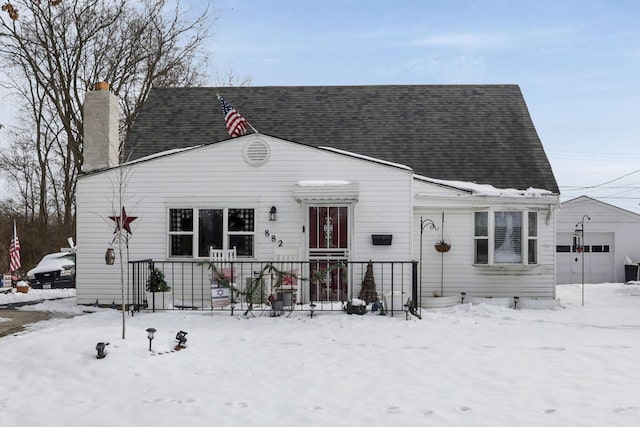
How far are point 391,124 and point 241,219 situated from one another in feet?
21.0

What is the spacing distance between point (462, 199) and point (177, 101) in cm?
946

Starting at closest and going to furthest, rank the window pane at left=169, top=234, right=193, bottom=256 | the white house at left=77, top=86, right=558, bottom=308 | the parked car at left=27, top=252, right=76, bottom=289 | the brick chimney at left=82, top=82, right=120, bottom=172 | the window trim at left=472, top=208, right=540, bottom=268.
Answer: the white house at left=77, top=86, right=558, bottom=308, the window pane at left=169, top=234, right=193, bottom=256, the window trim at left=472, top=208, right=540, bottom=268, the brick chimney at left=82, top=82, right=120, bottom=172, the parked car at left=27, top=252, right=76, bottom=289

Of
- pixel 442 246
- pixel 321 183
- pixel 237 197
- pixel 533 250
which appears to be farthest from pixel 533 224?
pixel 237 197

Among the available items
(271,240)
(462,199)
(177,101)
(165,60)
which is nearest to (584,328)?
(462,199)

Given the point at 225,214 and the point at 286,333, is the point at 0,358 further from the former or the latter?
the point at 225,214

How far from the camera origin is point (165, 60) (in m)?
28.5

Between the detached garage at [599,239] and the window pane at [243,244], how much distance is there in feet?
50.0

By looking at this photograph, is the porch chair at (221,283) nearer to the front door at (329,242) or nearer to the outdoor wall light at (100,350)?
the front door at (329,242)

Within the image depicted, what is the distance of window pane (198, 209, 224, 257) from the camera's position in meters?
13.8

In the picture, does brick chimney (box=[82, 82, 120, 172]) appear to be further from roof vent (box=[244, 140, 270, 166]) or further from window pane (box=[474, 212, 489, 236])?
window pane (box=[474, 212, 489, 236])

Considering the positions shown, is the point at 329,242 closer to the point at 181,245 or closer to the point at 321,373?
the point at 181,245

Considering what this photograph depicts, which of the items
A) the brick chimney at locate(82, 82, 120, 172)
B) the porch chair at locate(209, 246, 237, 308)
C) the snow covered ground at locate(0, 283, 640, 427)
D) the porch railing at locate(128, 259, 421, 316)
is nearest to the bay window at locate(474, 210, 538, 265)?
the porch railing at locate(128, 259, 421, 316)

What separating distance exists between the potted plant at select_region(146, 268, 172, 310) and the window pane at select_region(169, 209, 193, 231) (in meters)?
1.59

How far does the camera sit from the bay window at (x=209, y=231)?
1377 cm
